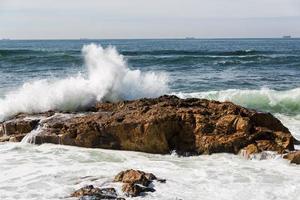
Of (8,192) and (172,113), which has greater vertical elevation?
(172,113)

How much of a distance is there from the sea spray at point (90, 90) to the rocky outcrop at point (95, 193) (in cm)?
502

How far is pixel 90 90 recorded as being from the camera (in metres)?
12.5

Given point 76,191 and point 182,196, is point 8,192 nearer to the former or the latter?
point 76,191

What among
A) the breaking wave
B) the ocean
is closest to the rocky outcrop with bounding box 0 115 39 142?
the ocean

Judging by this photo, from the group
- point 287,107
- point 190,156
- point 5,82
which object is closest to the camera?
point 190,156

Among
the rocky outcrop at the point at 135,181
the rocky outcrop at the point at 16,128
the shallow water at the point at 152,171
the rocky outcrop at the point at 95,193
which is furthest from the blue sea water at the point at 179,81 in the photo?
the rocky outcrop at the point at 95,193

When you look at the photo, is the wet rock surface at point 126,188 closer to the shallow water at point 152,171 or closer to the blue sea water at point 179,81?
the shallow water at point 152,171

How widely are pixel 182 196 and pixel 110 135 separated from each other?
295cm

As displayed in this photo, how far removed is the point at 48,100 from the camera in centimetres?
1209

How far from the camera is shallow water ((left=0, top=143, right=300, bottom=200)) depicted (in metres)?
7.19

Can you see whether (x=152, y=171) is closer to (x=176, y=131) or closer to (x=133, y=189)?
(x=133, y=189)

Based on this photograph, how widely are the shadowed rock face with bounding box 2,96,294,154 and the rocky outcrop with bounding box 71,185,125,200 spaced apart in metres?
2.52

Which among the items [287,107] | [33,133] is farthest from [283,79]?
[33,133]

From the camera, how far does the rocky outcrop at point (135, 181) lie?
6.98 m
